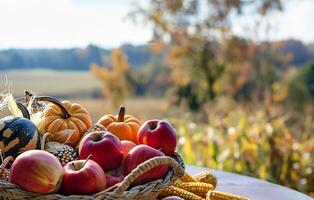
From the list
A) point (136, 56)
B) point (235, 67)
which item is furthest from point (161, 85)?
point (235, 67)

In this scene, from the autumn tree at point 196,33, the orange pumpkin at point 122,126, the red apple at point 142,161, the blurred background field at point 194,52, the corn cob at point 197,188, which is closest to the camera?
the red apple at point 142,161

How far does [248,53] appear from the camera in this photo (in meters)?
16.6

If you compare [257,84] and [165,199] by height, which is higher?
[165,199]

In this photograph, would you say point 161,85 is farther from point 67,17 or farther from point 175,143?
point 175,143

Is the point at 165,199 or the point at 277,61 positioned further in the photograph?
the point at 277,61

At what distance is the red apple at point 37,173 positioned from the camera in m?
1.28

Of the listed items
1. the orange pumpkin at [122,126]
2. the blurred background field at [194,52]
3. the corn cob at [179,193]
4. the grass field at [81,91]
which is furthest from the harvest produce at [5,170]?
the blurred background field at [194,52]

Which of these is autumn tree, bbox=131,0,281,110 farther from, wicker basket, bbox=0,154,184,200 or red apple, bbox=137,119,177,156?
wicker basket, bbox=0,154,184,200

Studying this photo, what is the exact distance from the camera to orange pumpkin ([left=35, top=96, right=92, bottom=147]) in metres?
1.60

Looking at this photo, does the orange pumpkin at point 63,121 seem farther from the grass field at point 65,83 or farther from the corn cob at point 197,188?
the grass field at point 65,83

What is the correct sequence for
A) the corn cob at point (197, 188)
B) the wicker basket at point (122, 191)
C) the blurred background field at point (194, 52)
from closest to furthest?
the wicker basket at point (122, 191) → the corn cob at point (197, 188) → the blurred background field at point (194, 52)

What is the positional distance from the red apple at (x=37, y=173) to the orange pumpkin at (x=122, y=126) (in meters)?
0.36

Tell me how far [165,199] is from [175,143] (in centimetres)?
16

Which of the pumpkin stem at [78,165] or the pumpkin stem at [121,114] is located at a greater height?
the pumpkin stem at [121,114]
